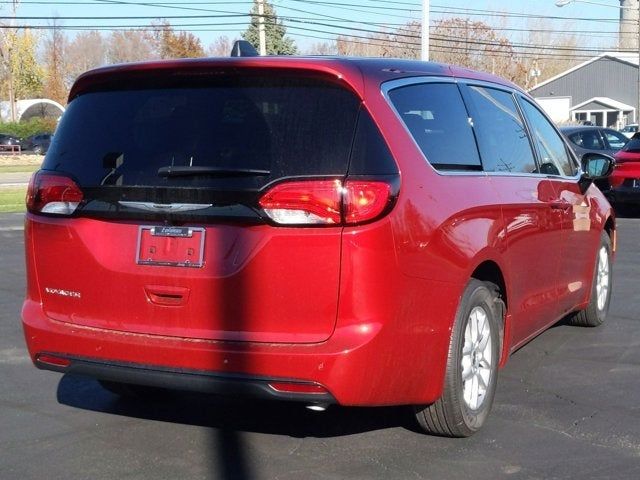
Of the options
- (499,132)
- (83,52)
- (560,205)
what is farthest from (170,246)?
(83,52)

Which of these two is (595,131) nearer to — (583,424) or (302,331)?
(583,424)

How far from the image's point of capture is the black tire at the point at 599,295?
7.53m

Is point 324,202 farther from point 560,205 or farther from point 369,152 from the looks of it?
point 560,205

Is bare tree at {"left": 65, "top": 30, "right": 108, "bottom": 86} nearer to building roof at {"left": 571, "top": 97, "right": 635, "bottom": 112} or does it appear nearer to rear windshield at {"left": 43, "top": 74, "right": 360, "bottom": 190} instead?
building roof at {"left": 571, "top": 97, "right": 635, "bottom": 112}

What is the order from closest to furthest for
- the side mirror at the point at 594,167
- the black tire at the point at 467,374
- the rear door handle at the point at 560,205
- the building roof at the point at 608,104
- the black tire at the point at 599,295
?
the black tire at the point at 467,374, the rear door handle at the point at 560,205, the side mirror at the point at 594,167, the black tire at the point at 599,295, the building roof at the point at 608,104

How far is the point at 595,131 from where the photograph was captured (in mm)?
21688

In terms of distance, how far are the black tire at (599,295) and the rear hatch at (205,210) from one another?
370 cm

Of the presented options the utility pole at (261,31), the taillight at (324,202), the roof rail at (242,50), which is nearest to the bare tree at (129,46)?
the utility pole at (261,31)

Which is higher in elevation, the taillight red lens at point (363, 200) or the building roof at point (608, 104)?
the taillight red lens at point (363, 200)

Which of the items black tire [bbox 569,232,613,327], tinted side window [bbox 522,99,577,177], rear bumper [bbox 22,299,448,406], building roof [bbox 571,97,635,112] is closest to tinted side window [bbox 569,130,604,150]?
black tire [bbox 569,232,613,327]

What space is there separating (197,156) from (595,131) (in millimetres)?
18565

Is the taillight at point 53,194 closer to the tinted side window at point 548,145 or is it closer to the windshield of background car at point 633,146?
the tinted side window at point 548,145

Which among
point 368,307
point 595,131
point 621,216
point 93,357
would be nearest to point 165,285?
point 93,357

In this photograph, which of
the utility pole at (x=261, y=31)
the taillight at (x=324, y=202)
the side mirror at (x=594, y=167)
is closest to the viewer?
the taillight at (x=324, y=202)
